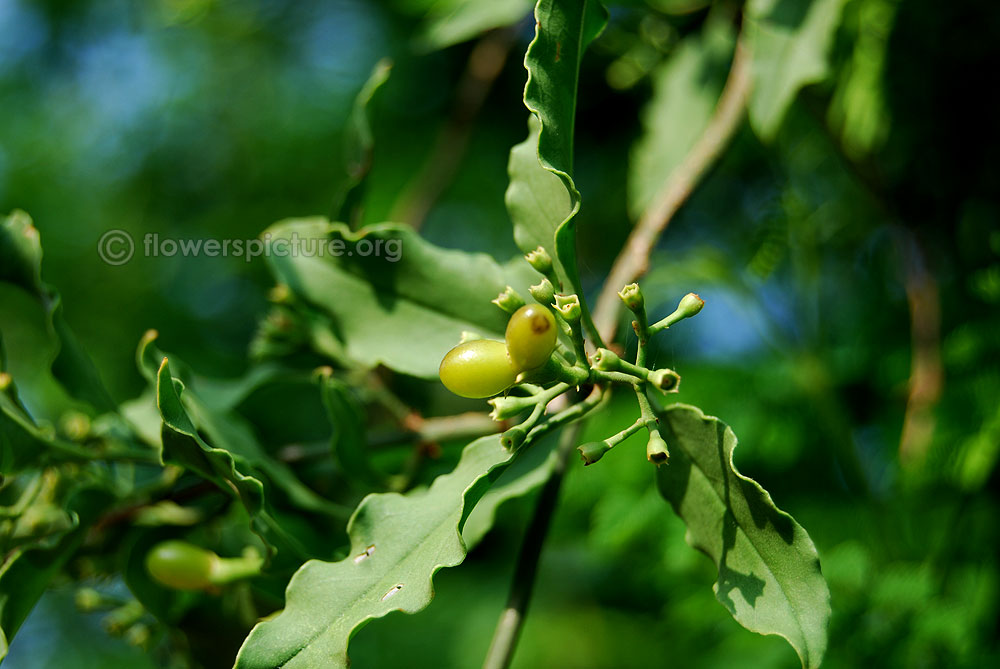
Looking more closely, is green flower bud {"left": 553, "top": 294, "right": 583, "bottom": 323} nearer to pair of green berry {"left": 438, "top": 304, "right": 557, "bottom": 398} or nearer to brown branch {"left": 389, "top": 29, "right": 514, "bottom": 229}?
pair of green berry {"left": 438, "top": 304, "right": 557, "bottom": 398}

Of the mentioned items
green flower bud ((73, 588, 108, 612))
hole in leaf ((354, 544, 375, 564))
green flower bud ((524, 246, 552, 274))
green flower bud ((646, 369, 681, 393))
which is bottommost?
green flower bud ((73, 588, 108, 612))

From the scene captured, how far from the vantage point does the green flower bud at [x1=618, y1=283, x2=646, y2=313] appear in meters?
0.80

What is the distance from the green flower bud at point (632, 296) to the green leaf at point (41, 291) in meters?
0.80

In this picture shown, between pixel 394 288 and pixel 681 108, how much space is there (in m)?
0.82

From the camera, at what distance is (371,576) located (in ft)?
2.78

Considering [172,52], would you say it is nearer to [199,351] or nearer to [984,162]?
[199,351]

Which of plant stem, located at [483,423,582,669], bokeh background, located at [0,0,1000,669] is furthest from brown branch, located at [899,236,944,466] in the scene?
plant stem, located at [483,423,582,669]

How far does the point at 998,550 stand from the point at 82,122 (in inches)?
129

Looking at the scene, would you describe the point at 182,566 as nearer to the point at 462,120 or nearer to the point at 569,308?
the point at 569,308

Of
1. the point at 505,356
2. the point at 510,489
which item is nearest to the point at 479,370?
the point at 505,356

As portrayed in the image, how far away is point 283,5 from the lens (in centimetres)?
301

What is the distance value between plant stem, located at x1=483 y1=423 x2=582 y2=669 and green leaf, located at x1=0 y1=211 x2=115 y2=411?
71 cm

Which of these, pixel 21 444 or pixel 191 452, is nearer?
pixel 191 452

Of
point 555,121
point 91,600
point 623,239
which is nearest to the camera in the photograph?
point 555,121
